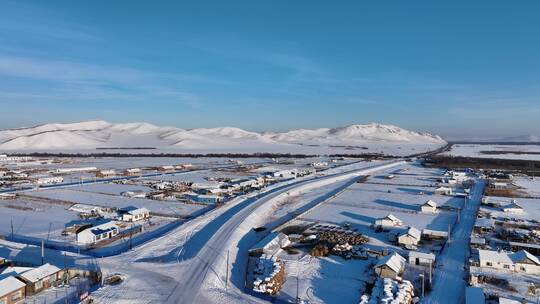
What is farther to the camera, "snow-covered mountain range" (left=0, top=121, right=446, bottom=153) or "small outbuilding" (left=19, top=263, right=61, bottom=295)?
"snow-covered mountain range" (left=0, top=121, right=446, bottom=153)

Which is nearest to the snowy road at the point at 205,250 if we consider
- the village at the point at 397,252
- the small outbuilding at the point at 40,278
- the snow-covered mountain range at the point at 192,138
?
the village at the point at 397,252

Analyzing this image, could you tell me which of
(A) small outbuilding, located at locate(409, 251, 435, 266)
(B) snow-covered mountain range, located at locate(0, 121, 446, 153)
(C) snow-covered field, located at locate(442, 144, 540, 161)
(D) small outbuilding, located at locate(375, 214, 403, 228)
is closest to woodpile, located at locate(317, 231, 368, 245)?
(D) small outbuilding, located at locate(375, 214, 403, 228)

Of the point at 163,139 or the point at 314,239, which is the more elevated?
the point at 163,139

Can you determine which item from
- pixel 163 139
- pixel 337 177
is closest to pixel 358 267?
pixel 337 177

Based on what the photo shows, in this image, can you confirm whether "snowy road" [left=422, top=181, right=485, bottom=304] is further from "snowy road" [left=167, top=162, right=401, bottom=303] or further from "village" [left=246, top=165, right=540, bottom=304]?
"snowy road" [left=167, top=162, right=401, bottom=303]

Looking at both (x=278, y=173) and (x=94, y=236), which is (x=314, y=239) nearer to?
(x=94, y=236)

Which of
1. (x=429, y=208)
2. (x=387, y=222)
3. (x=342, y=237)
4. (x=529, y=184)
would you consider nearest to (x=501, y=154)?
(x=529, y=184)
